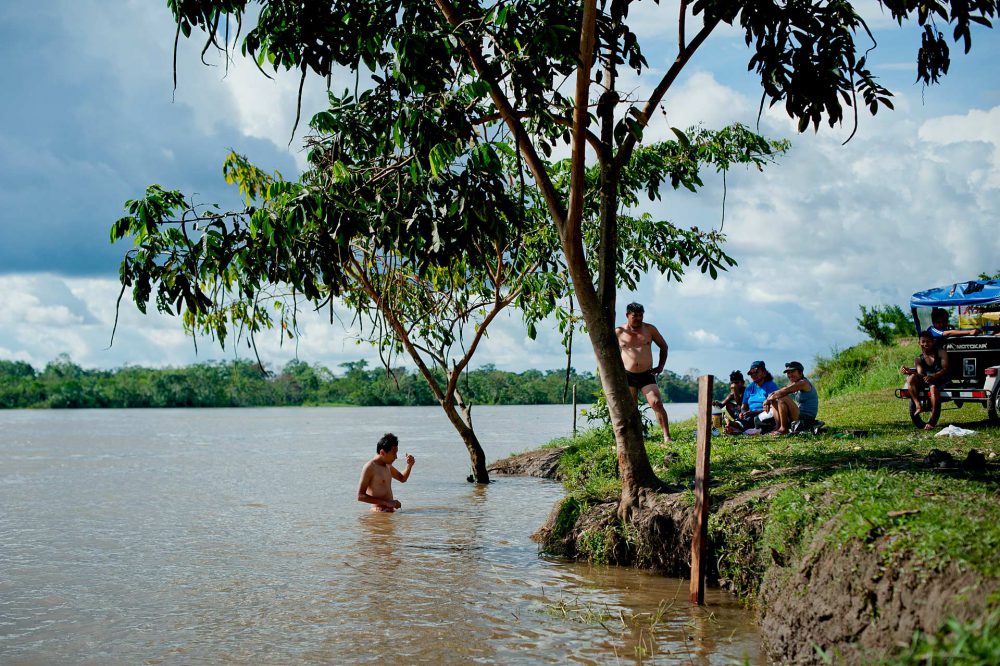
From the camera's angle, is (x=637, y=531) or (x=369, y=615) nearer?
(x=369, y=615)

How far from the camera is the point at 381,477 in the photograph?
41.8ft

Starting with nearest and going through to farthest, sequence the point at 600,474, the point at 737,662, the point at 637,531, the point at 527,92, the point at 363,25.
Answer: the point at 737,662 < the point at 527,92 < the point at 363,25 < the point at 637,531 < the point at 600,474

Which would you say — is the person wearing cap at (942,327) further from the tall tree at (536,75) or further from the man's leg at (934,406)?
the tall tree at (536,75)

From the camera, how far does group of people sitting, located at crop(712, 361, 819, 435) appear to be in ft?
41.6

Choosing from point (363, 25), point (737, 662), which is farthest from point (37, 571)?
point (737, 662)

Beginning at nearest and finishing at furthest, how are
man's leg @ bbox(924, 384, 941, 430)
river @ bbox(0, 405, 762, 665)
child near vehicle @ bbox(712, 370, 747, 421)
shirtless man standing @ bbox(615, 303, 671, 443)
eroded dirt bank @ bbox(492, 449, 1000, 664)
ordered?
eroded dirt bank @ bbox(492, 449, 1000, 664)
river @ bbox(0, 405, 762, 665)
shirtless man standing @ bbox(615, 303, 671, 443)
man's leg @ bbox(924, 384, 941, 430)
child near vehicle @ bbox(712, 370, 747, 421)

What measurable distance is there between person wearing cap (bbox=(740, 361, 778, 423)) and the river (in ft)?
11.0

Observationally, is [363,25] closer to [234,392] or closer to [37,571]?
[37,571]

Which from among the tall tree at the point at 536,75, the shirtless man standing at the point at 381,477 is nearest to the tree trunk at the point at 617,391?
the tall tree at the point at 536,75

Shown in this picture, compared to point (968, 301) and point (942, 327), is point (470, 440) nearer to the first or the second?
point (942, 327)

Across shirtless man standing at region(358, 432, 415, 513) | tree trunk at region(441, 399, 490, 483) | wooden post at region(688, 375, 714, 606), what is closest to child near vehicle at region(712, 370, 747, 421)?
tree trunk at region(441, 399, 490, 483)

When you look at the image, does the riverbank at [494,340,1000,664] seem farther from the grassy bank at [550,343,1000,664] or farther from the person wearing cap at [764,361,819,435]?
the person wearing cap at [764,361,819,435]

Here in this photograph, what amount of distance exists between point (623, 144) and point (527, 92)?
177 cm

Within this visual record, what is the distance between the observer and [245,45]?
8.02 meters
